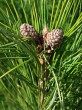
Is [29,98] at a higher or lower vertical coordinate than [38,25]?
lower

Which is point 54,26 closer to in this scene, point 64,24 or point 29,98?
point 64,24

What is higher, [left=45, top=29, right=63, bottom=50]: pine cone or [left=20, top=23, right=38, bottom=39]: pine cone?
[left=20, top=23, right=38, bottom=39]: pine cone

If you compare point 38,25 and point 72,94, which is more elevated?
point 38,25

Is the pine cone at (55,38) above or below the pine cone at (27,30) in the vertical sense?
below

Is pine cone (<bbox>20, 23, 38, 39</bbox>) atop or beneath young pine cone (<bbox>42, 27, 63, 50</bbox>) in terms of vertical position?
atop

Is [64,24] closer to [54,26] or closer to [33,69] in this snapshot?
[54,26]

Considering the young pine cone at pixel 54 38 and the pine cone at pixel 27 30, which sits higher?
the pine cone at pixel 27 30

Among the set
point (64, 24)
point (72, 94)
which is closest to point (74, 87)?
point (72, 94)

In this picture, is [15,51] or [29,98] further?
[29,98]

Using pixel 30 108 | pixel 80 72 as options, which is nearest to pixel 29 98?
pixel 30 108
